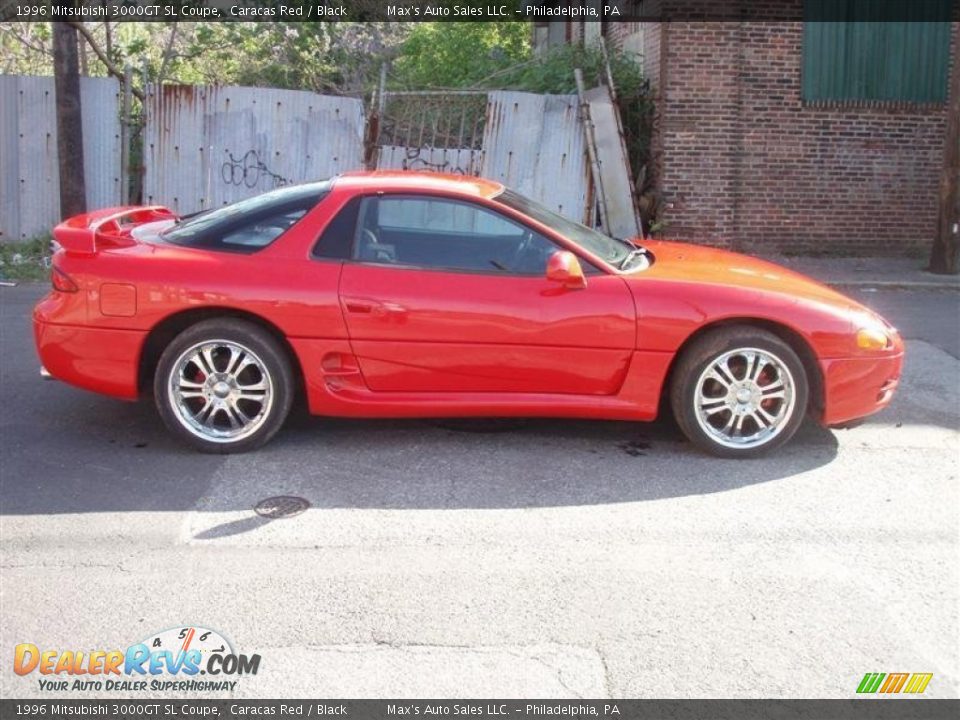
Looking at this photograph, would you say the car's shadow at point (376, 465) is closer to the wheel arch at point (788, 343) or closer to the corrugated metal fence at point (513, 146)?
the wheel arch at point (788, 343)

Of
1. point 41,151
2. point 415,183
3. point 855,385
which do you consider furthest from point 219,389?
point 41,151

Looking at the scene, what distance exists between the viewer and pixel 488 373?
5.55m

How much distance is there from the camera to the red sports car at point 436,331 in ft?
18.0

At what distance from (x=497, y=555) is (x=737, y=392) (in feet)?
6.04

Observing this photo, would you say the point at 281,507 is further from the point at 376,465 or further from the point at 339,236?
the point at 339,236

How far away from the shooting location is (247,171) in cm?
1280

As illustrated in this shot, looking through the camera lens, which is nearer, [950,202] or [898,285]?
[898,285]

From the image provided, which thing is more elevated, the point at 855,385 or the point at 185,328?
the point at 185,328

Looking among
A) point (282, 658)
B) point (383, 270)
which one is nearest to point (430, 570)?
point (282, 658)

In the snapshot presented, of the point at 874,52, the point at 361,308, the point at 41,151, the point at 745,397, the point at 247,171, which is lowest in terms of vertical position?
the point at 745,397

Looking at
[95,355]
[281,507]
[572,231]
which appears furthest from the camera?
[572,231]

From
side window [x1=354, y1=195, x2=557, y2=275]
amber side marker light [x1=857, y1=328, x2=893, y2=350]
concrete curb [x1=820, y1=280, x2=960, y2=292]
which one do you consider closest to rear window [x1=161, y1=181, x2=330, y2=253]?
side window [x1=354, y1=195, x2=557, y2=275]
